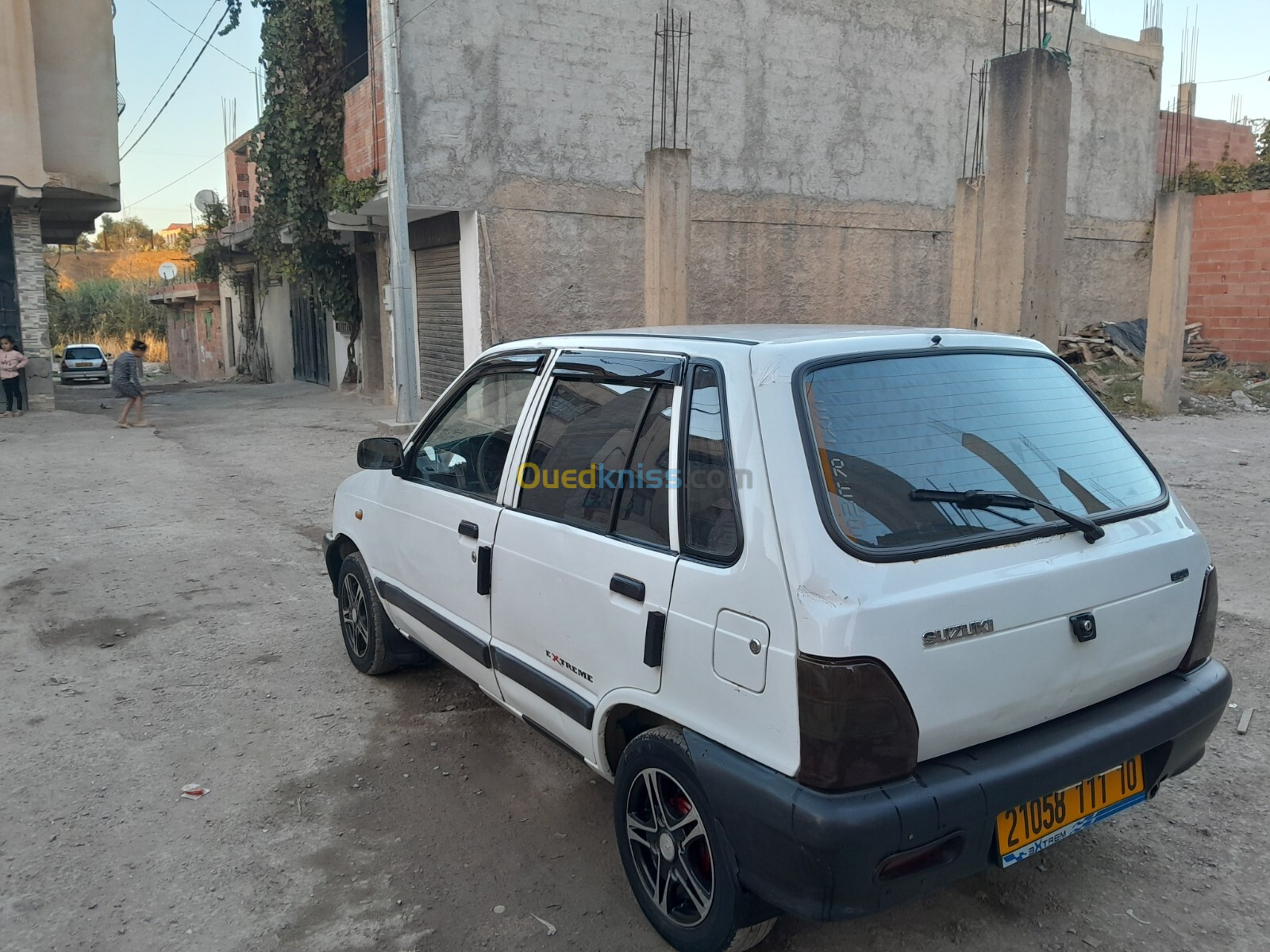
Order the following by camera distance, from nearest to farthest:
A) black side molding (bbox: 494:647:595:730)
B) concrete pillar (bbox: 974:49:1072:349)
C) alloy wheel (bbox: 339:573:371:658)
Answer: black side molding (bbox: 494:647:595:730), alloy wheel (bbox: 339:573:371:658), concrete pillar (bbox: 974:49:1072:349)

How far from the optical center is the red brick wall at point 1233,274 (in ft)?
58.6

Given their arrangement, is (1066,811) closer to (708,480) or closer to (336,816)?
(708,480)

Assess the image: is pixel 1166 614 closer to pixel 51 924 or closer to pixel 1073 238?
pixel 51 924

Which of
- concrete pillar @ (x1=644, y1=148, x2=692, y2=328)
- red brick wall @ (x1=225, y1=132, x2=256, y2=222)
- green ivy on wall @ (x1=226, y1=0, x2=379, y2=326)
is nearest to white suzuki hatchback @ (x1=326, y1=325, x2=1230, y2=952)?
concrete pillar @ (x1=644, y1=148, x2=692, y2=328)

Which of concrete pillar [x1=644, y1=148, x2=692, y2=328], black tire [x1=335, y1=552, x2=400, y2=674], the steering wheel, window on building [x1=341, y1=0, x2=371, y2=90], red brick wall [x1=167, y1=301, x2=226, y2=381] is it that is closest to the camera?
the steering wheel

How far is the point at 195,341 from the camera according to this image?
116ft

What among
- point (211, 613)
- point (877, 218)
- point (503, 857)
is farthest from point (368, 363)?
point (503, 857)

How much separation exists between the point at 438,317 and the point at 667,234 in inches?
212

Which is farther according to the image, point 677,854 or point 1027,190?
point 1027,190

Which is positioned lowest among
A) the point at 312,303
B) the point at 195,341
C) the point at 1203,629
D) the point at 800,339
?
the point at 1203,629

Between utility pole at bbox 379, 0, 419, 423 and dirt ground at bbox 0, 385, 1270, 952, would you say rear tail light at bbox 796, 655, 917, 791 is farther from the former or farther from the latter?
utility pole at bbox 379, 0, 419, 423

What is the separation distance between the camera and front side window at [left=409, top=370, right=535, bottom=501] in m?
3.51

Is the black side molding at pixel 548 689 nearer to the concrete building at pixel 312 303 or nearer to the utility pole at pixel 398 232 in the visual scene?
the utility pole at pixel 398 232

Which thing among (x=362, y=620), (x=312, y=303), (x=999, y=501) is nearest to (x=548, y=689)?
(x=999, y=501)
